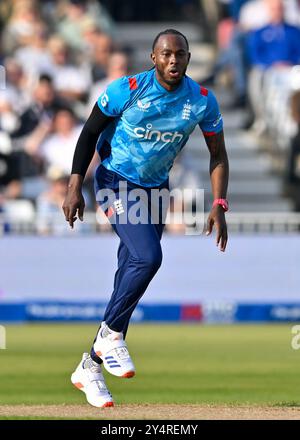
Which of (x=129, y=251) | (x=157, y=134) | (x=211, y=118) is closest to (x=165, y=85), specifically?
(x=157, y=134)

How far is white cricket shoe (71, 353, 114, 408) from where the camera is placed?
9641 millimetres

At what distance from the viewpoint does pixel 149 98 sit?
9227 mm

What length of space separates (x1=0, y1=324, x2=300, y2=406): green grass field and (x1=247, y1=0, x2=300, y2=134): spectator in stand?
5.04 m

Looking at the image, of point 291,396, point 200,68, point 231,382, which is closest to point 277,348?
point 231,382

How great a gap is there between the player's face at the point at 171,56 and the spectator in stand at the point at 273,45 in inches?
484

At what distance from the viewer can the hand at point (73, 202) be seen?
9.15 metres

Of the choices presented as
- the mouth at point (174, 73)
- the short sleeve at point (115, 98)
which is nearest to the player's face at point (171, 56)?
the mouth at point (174, 73)

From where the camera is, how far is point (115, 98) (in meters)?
9.24

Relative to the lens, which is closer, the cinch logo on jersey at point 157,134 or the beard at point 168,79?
the beard at point 168,79

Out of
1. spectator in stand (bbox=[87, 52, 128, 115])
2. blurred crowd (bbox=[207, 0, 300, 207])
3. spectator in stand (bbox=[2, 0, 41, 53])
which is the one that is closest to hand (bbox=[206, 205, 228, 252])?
blurred crowd (bbox=[207, 0, 300, 207])

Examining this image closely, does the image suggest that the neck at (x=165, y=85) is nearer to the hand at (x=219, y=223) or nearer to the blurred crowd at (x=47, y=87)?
the hand at (x=219, y=223)

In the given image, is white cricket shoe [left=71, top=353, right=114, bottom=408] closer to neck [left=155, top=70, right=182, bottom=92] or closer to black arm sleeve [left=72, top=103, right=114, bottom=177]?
black arm sleeve [left=72, top=103, right=114, bottom=177]
